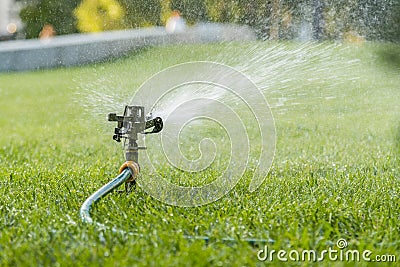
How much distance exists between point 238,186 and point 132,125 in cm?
54

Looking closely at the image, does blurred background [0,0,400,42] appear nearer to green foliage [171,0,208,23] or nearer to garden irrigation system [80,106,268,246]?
green foliage [171,0,208,23]

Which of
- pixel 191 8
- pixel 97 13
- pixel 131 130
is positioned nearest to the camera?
pixel 131 130

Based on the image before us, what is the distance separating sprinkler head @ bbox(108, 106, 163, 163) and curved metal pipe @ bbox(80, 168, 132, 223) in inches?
3.7

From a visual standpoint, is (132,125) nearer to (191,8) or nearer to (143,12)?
(143,12)

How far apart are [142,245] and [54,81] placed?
294 inches

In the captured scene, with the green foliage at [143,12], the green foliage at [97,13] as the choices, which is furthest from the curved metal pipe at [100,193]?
the green foliage at [97,13]

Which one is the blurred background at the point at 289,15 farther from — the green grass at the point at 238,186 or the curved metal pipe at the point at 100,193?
the curved metal pipe at the point at 100,193

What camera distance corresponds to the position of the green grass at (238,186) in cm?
183

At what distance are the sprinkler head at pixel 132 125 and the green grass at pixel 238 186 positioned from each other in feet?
0.60

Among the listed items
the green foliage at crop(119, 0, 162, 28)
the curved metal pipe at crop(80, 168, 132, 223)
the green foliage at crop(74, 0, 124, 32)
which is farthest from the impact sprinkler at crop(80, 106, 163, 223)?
the green foliage at crop(74, 0, 124, 32)

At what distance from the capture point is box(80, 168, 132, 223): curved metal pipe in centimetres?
215

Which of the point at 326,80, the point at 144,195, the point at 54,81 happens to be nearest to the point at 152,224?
the point at 144,195

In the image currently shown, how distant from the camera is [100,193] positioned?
7.54 feet

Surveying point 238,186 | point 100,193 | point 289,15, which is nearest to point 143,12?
point 289,15
